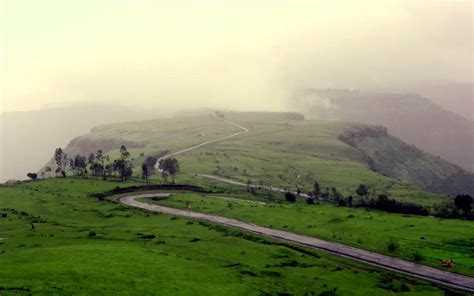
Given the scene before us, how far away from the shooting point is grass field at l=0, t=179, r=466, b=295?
215 feet

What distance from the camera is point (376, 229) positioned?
12556 centimetres

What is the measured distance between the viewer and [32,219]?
442 ft

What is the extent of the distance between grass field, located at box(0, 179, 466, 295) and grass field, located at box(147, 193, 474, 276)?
49.5ft

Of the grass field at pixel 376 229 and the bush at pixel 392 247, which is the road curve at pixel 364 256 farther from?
the bush at pixel 392 247

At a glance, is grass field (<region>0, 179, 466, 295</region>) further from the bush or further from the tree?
the tree

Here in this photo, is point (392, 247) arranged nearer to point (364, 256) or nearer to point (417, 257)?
point (417, 257)

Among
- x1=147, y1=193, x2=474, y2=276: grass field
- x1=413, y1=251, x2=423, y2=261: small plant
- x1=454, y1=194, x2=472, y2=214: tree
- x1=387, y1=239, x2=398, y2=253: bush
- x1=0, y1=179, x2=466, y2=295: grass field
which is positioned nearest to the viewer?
x1=0, y1=179, x2=466, y2=295: grass field

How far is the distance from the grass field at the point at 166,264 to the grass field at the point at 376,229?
15.1 m

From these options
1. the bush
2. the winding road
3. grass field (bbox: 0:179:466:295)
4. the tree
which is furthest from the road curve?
the tree

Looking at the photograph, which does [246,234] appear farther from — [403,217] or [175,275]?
[403,217]

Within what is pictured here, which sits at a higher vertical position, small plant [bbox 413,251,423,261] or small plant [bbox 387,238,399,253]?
small plant [bbox 387,238,399,253]

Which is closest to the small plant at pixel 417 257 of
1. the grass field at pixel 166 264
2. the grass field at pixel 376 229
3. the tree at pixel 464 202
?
the grass field at pixel 376 229

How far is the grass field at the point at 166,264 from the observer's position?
65625 millimetres

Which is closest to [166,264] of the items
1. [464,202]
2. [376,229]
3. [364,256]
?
[364,256]
